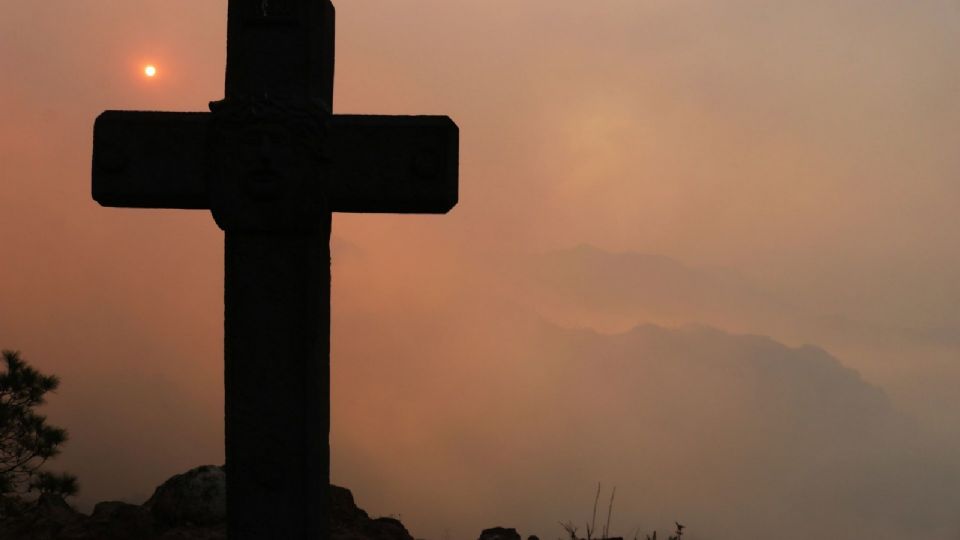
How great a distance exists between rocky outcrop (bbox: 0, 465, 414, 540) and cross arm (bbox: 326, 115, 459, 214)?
468cm

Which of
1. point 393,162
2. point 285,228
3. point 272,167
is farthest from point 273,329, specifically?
point 393,162

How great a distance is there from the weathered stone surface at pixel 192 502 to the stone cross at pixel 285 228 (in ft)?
14.9

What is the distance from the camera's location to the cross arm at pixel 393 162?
5383 millimetres

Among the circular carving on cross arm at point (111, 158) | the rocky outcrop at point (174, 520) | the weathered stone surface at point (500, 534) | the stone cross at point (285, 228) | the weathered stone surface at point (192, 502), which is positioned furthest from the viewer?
the weathered stone surface at point (192, 502)

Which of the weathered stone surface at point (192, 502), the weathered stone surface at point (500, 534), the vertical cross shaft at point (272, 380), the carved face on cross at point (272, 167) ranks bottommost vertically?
the weathered stone surface at point (500, 534)

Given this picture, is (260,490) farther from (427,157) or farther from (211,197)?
(427,157)

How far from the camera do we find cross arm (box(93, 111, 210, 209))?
554 cm

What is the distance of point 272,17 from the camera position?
5.43 m

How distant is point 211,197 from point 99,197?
0.67 m

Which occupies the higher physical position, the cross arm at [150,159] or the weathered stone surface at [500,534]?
the cross arm at [150,159]

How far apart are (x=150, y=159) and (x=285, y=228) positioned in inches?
33.2

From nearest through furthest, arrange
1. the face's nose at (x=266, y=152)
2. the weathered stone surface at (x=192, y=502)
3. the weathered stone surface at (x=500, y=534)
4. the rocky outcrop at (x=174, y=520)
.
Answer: the face's nose at (x=266, y=152) < the weathered stone surface at (x=500, y=534) < the rocky outcrop at (x=174, y=520) < the weathered stone surface at (x=192, y=502)

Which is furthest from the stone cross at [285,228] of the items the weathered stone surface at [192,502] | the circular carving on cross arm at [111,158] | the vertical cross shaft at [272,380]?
the weathered stone surface at [192,502]

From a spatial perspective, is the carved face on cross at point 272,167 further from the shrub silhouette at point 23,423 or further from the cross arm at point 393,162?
the shrub silhouette at point 23,423
